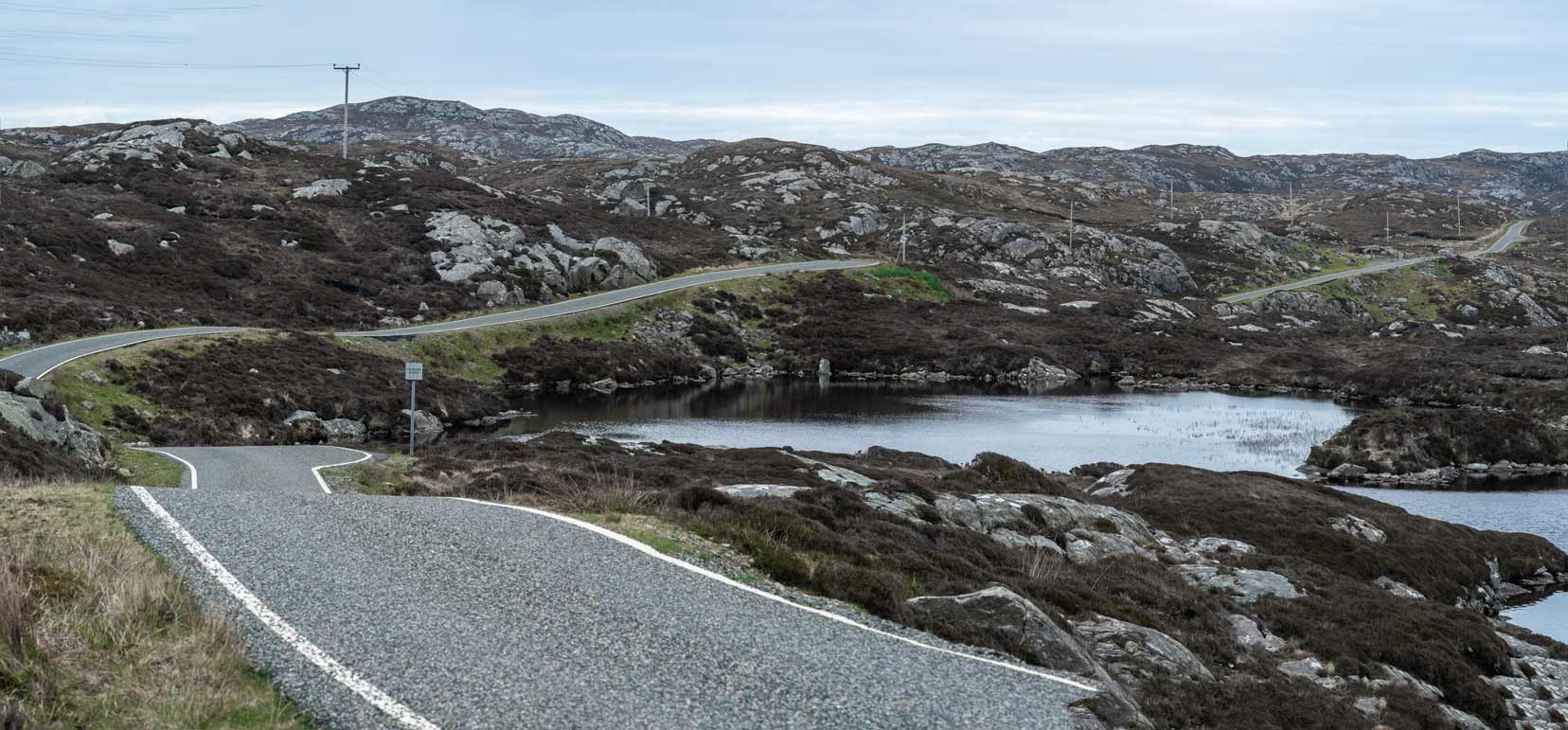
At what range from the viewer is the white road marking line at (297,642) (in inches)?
344

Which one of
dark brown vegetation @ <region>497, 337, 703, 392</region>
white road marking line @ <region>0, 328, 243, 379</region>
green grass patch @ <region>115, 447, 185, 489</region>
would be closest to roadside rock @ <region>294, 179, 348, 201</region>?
dark brown vegetation @ <region>497, 337, 703, 392</region>

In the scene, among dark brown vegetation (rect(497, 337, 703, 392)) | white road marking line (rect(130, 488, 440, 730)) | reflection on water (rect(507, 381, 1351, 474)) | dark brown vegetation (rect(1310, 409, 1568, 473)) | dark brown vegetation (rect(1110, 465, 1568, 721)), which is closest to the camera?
white road marking line (rect(130, 488, 440, 730))

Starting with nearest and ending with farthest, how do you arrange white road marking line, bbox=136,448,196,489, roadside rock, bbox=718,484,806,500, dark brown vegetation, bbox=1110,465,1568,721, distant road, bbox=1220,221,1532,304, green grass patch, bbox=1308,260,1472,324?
dark brown vegetation, bbox=1110,465,1568,721, roadside rock, bbox=718,484,806,500, white road marking line, bbox=136,448,196,489, green grass patch, bbox=1308,260,1472,324, distant road, bbox=1220,221,1532,304

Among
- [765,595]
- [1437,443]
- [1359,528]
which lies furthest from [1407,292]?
[765,595]

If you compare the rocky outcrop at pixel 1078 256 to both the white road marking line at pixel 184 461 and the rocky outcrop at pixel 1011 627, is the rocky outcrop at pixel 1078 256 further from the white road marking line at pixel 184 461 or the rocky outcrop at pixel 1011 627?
the rocky outcrop at pixel 1011 627

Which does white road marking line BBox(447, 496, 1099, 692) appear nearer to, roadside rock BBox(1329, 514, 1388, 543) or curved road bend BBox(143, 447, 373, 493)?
curved road bend BBox(143, 447, 373, 493)

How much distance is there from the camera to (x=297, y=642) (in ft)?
33.3

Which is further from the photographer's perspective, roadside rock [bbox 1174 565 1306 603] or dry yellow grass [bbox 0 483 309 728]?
roadside rock [bbox 1174 565 1306 603]

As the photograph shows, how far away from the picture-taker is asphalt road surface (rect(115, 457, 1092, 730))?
9.33m

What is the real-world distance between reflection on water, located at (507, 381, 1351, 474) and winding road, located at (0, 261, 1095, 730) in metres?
39.3

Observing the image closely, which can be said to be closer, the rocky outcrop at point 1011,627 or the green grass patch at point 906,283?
the rocky outcrop at point 1011,627

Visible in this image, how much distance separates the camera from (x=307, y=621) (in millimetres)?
10781

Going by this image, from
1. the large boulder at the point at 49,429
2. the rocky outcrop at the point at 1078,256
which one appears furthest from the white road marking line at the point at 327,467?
the rocky outcrop at the point at 1078,256

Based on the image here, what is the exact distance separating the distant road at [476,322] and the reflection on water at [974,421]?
41.6 ft
